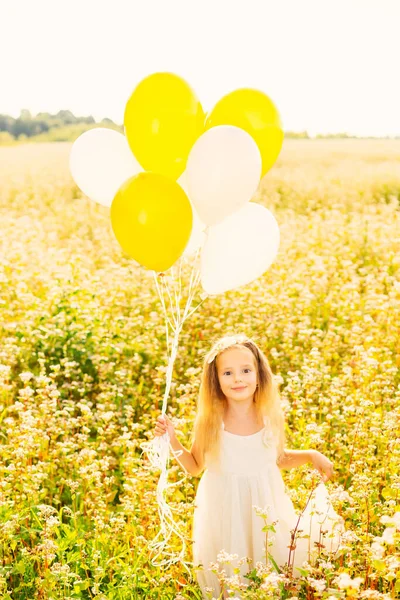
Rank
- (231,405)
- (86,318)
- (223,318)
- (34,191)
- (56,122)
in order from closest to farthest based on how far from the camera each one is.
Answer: (231,405) < (86,318) < (223,318) < (34,191) < (56,122)

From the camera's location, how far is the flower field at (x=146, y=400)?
10.5ft

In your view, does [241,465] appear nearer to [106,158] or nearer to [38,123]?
[106,158]

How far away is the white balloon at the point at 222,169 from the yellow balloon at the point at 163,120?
0.37 ft

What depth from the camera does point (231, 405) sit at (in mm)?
3465

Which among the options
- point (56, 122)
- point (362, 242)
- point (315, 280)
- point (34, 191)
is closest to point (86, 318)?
point (315, 280)

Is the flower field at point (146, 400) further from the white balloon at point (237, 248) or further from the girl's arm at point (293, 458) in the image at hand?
the white balloon at point (237, 248)

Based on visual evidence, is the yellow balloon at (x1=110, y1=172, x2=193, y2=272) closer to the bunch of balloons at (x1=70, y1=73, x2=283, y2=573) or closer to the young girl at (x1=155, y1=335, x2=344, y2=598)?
the bunch of balloons at (x1=70, y1=73, x2=283, y2=573)

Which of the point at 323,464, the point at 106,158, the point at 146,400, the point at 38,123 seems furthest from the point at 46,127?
the point at 323,464

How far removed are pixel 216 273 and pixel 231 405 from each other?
565 millimetres

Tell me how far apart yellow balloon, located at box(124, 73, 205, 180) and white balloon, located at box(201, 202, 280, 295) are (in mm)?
345

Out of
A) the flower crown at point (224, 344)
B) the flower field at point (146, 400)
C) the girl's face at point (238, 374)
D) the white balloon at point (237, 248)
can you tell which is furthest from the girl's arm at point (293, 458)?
the white balloon at point (237, 248)

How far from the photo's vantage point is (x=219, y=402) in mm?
3465

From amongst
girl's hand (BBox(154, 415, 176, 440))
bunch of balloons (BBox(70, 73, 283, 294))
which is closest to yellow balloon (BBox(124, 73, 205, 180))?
bunch of balloons (BBox(70, 73, 283, 294))

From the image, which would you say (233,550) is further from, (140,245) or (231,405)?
(140,245)
